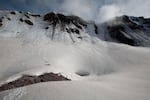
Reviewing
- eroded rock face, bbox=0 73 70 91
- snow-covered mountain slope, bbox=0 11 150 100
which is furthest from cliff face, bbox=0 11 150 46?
eroded rock face, bbox=0 73 70 91

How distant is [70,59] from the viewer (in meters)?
17.4

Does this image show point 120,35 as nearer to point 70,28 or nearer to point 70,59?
point 70,28

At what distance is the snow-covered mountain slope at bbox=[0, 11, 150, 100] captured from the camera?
458 centimetres

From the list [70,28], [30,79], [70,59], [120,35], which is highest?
[70,28]

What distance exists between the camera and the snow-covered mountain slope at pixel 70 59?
15.0 feet

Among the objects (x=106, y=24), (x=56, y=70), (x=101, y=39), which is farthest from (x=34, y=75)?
(x=106, y=24)

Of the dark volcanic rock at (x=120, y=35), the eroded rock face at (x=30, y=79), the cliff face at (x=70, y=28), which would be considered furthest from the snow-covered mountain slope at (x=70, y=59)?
the eroded rock face at (x=30, y=79)

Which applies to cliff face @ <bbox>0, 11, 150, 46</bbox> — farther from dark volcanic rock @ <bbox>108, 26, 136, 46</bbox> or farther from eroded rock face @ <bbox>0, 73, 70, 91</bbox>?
eroded rock face @ <bbox>0, 73, 70, 91</bbox>

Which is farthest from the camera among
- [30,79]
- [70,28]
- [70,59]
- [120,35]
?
[120,35]

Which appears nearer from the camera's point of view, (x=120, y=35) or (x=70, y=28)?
(x=70, y=28)

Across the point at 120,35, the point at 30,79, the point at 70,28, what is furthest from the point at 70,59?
the point at 120,35

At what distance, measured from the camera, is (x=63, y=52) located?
19531 mm

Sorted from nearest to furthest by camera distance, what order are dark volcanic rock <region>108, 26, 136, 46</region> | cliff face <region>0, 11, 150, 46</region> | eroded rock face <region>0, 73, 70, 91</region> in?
eroded rock face <region>0, 73, 70, 91</region> < cliff face <region>0, 11, 150, 46</region> < dark volcanic rock <region>108, 26, 136, 46</region>

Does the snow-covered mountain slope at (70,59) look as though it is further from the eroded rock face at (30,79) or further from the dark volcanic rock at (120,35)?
the eroded rock face at (30,79)
